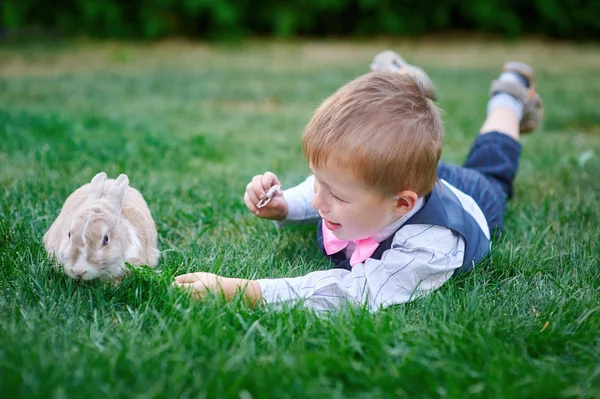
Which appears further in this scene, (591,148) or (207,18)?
(207,18)

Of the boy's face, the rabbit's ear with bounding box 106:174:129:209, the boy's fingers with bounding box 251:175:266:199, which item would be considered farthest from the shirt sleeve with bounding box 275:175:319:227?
the rabbit's ear with bounding box 106:174:129:209

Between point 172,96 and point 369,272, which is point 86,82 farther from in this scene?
point 369,272

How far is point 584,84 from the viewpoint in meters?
6.70

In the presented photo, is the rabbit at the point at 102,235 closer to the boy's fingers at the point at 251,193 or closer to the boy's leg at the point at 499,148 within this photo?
the boy's fingers at the point at 251,193

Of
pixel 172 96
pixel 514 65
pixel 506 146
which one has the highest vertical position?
pixel 514 65

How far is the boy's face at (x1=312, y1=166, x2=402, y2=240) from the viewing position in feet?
6.30

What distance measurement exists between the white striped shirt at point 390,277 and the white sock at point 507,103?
1475 mm

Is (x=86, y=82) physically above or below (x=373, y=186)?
below

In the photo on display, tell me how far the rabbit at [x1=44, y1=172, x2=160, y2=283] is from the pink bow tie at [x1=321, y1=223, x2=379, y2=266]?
0.63 metres

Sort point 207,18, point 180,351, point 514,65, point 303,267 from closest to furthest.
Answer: point 180,351 < point 303,267 < point 514,65 < point 207,18

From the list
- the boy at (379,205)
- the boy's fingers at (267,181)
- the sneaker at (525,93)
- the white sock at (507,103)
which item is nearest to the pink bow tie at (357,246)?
the boy at (379,205)

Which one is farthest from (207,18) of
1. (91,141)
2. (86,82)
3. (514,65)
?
(514,65)

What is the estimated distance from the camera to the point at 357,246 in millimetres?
2137

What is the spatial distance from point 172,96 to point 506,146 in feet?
12.7
